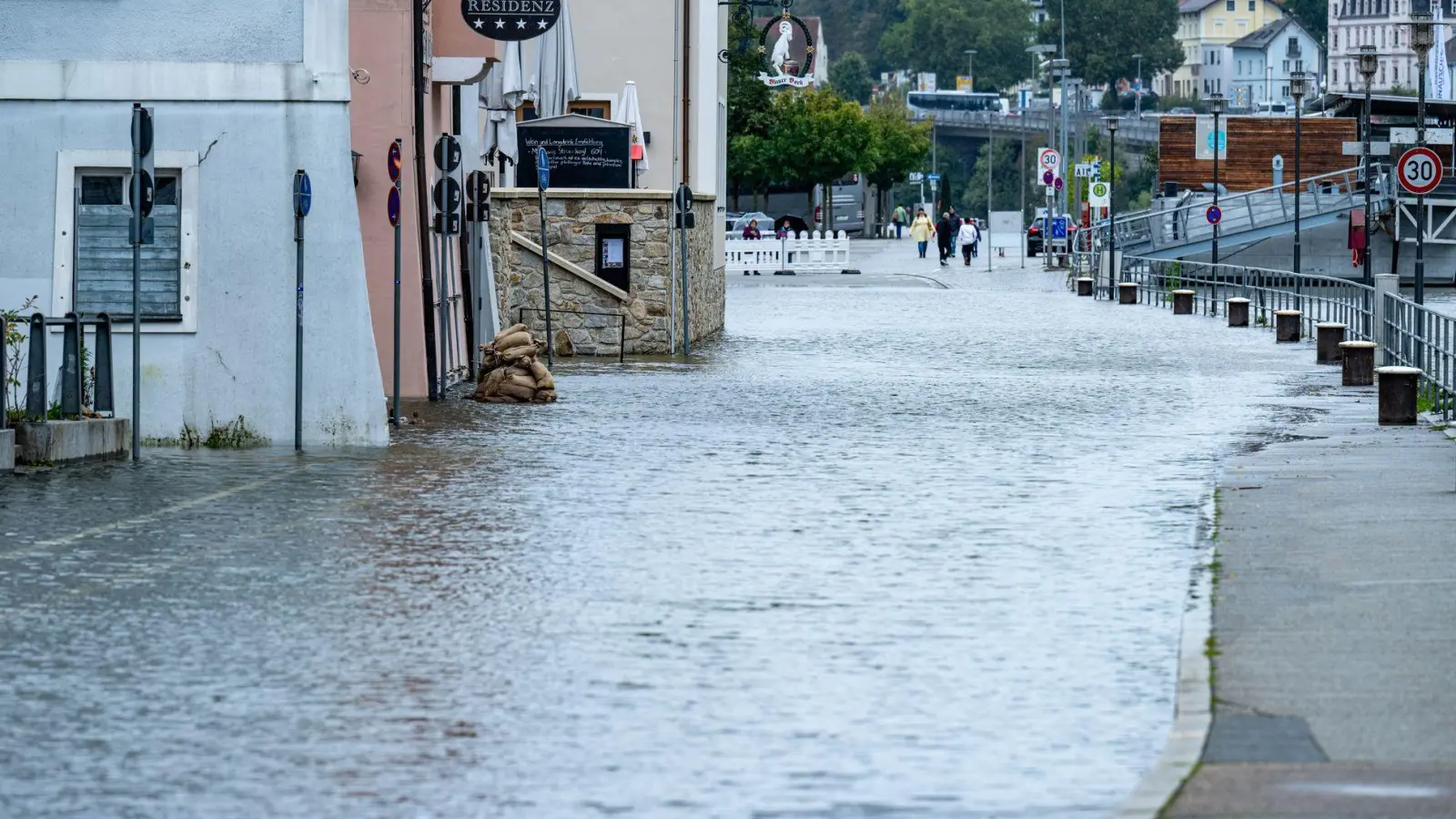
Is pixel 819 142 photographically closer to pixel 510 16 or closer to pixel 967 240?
pixel 967 240

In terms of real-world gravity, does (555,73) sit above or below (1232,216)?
above

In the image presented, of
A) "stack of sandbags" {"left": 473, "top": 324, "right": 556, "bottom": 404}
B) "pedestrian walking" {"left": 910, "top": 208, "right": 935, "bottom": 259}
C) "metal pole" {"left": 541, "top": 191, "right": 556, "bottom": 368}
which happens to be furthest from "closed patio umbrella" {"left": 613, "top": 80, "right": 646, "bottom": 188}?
"pedestrian walking" {"left": 910, "top": 208, "right": 935, "bottom": 259}

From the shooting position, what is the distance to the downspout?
82.5 ft

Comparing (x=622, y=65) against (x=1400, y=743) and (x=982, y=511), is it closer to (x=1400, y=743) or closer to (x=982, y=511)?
(x=982, y=511)

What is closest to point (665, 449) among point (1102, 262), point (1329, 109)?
point (1102, 262)

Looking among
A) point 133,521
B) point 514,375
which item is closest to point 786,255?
point 514,375

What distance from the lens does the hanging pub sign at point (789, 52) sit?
177 feet

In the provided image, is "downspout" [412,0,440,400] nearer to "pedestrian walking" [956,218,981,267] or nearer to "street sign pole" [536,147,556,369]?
"street sign pole" [536,147,556,369]

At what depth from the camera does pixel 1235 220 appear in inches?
2820

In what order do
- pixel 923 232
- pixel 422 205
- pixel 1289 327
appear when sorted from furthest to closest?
pixel 923 232, pixel 1289 327, pixel 422 205

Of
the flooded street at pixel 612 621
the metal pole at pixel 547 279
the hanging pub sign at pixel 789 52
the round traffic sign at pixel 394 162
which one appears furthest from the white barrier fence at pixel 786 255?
the flooded street at pixel 612 621

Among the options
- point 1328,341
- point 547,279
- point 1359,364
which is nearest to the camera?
point 1359,364

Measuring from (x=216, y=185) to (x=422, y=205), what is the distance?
21.2ft

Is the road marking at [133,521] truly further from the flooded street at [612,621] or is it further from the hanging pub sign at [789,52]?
the hanging pub sign at [789,52]
